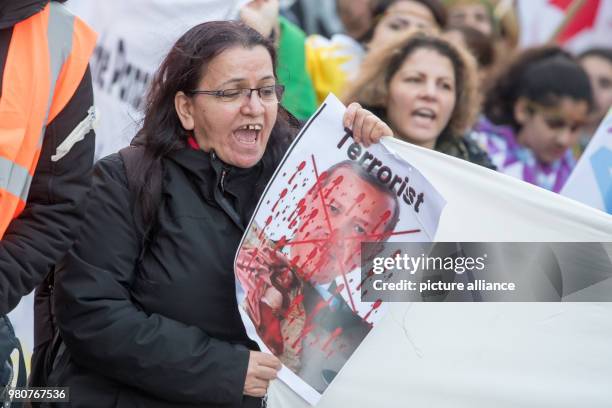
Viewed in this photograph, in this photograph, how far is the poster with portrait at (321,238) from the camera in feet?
10.4

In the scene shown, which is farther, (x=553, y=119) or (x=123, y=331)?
(x=553, y=119)

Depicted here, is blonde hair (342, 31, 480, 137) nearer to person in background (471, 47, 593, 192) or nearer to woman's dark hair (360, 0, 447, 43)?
woman's dark hair (360, 0, 447, 43)

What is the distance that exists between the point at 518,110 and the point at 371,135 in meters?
3.81

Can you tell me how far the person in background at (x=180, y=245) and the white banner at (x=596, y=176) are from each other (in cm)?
132

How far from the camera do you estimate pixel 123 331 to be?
303cm

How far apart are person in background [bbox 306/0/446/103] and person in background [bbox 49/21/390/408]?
2.29 meters

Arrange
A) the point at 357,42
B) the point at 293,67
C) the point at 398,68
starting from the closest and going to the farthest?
the point at 398,68 < the point at 293,67 < the point at 357,42

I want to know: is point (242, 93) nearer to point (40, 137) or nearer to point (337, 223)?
point (337, 223)

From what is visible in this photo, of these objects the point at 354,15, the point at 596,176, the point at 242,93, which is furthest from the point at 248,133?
the point at 354,15

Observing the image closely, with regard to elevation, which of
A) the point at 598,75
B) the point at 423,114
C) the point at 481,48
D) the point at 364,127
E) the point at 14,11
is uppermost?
the point at 598,75

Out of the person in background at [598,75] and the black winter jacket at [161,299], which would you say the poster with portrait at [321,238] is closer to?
the black winter jacket at [161,299]

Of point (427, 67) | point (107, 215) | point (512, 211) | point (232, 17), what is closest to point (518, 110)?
point (427, 67)

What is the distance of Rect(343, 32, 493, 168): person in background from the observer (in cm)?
488

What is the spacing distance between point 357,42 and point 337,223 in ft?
9.74
